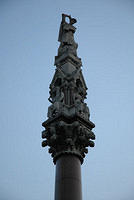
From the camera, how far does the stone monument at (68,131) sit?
12352 mm

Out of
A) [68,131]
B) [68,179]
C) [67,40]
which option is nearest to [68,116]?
[68,131]

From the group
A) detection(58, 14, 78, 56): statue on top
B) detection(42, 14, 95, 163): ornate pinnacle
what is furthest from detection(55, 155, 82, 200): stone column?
detection(58, 14, 78, 56): statue on top

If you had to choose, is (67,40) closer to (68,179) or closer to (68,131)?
(68,131)

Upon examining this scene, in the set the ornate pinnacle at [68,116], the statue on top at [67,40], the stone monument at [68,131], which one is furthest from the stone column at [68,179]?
the statue on top at [67,40]

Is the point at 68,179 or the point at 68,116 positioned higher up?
the point at 68,116

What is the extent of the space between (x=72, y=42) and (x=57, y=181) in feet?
37.1

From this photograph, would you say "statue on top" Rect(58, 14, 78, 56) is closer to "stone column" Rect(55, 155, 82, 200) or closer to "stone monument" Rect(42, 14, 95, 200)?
"stone monument" Rect(42, 14, 95, 200)

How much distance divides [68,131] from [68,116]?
1.02m

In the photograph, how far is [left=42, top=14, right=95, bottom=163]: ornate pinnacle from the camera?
43.9ft

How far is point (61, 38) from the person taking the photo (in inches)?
877

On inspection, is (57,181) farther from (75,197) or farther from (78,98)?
(78,98)

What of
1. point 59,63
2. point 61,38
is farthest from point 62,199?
point 61,38

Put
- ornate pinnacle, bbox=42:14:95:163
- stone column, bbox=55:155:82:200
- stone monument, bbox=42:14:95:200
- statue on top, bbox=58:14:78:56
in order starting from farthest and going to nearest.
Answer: statue on top, bbox=58:14:78:56, ornate pinnacle, bbox=42:14:95:163, stone monument, bbox=42:14:95:200, stone column, bbox=55:155:82:200

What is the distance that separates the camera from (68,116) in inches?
559
